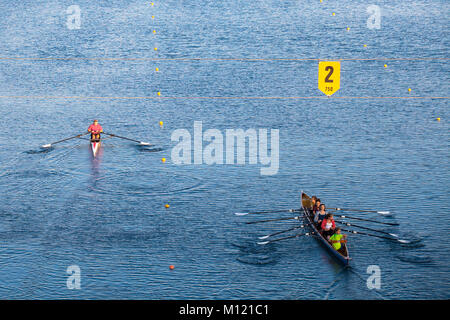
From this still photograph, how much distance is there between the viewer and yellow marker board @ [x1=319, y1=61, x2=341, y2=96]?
69750 millimetres

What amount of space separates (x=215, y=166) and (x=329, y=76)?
2993 cm

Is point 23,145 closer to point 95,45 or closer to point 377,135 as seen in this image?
point 377,135

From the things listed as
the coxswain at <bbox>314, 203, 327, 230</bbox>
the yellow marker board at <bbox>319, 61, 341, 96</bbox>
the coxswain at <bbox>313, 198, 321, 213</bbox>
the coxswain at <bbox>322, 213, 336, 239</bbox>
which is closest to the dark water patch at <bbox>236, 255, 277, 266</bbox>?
the coxswain at <bbox>322, 213, 336, 239</bbox>

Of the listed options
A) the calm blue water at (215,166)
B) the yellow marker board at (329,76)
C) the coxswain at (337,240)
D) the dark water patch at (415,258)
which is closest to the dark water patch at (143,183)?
the calm blue water at (215,166)

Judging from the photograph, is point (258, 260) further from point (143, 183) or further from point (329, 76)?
point (329, 76)

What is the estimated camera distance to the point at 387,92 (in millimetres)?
69812

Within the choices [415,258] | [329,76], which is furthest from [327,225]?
[329,76]

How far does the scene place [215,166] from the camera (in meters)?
48.8

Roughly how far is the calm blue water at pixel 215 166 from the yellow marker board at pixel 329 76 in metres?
0.92

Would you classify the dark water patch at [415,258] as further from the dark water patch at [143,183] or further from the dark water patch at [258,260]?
the dark water patch at [143,183]

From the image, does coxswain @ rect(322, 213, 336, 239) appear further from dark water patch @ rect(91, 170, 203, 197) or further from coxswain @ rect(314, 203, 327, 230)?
dark water patch @ rect(91, 170, 203, 197)

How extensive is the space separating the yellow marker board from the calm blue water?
0.92 meters
